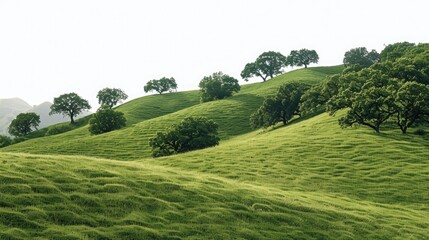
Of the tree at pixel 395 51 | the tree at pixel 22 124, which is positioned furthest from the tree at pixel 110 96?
the tree at pixel 395 51

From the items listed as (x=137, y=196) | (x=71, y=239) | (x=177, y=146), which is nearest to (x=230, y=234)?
(x=137, y=196)

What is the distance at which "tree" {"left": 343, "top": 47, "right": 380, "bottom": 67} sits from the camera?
157 metres

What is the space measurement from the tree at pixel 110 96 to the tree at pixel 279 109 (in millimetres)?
94964

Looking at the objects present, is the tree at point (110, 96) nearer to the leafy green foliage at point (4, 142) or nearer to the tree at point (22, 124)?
the tree at point (22, 124)

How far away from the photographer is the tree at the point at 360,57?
516ft

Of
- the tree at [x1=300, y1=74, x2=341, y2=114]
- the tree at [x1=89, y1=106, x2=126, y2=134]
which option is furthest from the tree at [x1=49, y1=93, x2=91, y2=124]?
the tree at [x1=300, y1=74, x2=341, y2=114]

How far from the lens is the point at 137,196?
2247cm

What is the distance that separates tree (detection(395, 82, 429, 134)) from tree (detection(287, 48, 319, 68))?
137 metres

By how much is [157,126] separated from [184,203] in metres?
86.6

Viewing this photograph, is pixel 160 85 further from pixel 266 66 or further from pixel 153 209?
pixel 153 209

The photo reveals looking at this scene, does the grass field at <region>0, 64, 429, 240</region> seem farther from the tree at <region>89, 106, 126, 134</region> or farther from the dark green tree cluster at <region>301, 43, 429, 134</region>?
the tree at <region>89, 106, 126, 134</region>

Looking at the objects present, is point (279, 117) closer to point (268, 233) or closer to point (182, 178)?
point (182, 178)

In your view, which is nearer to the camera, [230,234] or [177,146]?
[230,234]

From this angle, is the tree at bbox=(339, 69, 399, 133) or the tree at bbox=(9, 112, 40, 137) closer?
the tree at bbox=(339, 69, 399, 133)
